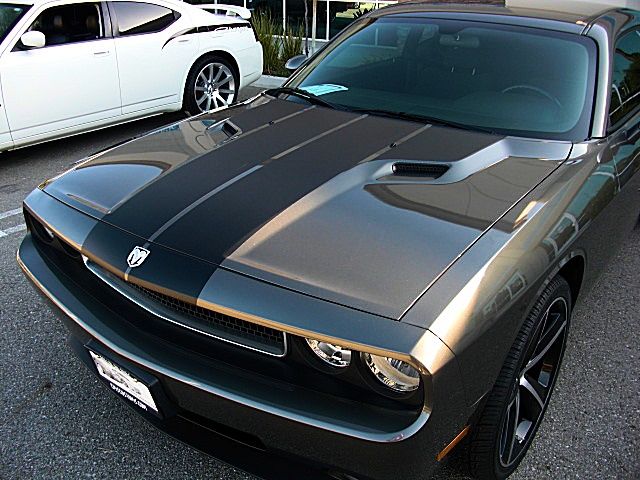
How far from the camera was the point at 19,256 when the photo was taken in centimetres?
259

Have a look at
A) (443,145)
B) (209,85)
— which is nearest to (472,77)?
(443,145)

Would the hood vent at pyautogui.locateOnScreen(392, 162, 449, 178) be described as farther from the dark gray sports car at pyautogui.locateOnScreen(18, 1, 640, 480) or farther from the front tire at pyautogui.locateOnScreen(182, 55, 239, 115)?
the front tire at pyautogui.locateOnScreen(182, 55, 239, 115)

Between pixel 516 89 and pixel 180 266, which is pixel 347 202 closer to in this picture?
pixel 180 266

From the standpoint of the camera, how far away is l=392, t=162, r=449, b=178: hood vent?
2291mm

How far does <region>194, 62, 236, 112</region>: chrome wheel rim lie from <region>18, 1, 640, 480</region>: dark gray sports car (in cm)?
368

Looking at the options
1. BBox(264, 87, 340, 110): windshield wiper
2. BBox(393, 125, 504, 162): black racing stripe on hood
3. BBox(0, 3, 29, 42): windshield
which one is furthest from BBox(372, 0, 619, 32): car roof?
BBox(0, 3, 29, 42): windshield

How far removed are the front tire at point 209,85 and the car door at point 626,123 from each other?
4326 millimetres

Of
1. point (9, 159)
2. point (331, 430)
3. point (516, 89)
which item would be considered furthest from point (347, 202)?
point (9, 159)

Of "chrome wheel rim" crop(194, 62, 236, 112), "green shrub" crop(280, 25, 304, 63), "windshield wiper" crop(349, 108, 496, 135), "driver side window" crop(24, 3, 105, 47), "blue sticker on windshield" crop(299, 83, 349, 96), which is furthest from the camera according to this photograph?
"green shrub" crop(280, 25, 304, 63)

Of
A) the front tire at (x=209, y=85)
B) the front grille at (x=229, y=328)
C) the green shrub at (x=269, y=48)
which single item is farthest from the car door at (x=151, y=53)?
the front grille at (x=229, y=328)

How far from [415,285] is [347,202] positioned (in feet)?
1.62

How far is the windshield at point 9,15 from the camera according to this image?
16.4 ft

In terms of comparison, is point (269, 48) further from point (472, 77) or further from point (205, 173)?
point (205, 173)

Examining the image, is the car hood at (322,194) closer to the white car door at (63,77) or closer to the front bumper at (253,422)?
the front bumper at (253,422)
